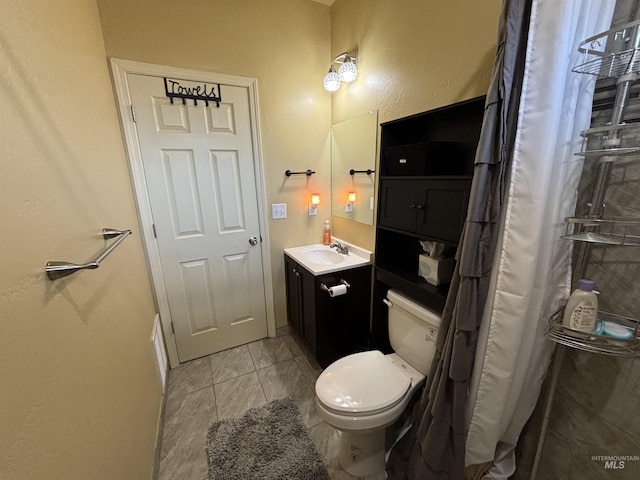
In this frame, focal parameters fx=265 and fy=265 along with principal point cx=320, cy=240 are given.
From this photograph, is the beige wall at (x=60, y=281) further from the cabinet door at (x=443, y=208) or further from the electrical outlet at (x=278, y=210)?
the cabinet door at (x=443, y=208)

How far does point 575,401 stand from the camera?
96 centimetres

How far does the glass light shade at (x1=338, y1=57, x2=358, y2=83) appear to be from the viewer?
179 centimetres

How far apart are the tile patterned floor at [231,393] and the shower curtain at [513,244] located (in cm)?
74

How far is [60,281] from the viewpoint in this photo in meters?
0.71

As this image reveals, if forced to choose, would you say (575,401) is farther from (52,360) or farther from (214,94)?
(214,94)

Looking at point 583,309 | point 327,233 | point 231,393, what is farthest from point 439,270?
point 231,393

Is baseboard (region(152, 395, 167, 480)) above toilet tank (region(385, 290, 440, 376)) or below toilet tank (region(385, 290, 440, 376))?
below

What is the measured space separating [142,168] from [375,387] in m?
1.88

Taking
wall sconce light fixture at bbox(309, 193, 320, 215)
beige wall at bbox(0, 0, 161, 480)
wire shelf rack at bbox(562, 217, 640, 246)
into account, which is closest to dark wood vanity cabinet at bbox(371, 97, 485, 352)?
wire shelf rack at bbox(562, 217, 640, 246)

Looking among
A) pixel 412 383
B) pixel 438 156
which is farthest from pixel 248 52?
pixel 412 383

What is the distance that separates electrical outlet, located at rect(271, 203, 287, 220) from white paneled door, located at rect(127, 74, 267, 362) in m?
0.13

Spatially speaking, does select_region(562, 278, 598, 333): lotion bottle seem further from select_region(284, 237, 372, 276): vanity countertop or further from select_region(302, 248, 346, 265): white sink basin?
select_region(302, 248, 346, 265): white sink basin

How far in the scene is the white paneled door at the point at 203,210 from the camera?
5.71 feet

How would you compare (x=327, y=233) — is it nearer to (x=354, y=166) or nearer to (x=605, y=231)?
(x=354, y=166)
